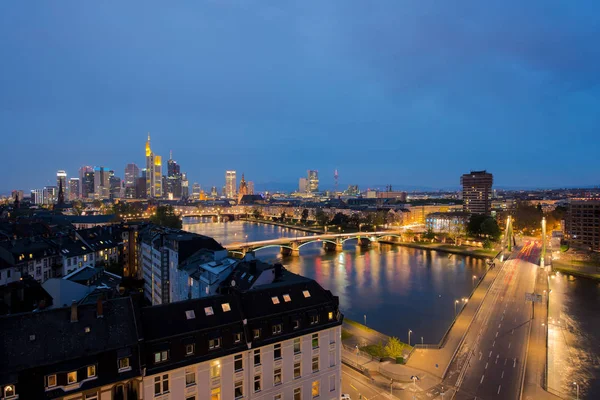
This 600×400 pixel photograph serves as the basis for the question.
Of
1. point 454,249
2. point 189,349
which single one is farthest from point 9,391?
point 454,249

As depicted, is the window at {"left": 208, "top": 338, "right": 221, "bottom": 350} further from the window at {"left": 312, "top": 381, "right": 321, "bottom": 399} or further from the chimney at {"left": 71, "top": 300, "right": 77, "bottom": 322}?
the window at {"left": 312, "top": 381, "right": 321, "bottom": 399}

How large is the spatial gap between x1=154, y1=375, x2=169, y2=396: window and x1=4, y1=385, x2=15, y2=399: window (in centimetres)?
320

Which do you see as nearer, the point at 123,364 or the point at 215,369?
the point at 123,364

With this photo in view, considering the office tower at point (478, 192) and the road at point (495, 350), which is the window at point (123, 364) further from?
the office tower at point (478, 192)

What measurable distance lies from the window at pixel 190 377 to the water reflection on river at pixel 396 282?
654 inches

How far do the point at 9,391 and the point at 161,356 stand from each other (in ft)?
11.2

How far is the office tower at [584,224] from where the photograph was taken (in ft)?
169

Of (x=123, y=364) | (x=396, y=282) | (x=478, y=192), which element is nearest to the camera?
(x=123, y=364)

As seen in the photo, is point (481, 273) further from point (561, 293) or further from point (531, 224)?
point (531, 224)

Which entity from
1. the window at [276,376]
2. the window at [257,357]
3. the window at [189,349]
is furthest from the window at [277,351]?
the window at [189,349]

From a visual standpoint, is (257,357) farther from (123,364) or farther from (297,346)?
(123,364)

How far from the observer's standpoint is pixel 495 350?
20.0 metres

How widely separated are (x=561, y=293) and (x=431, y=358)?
22.5 m

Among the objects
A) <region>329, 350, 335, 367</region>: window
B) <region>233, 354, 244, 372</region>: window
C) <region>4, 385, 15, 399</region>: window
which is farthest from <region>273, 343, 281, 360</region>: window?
→ <region>4, 385, 15, 399</region>: window
